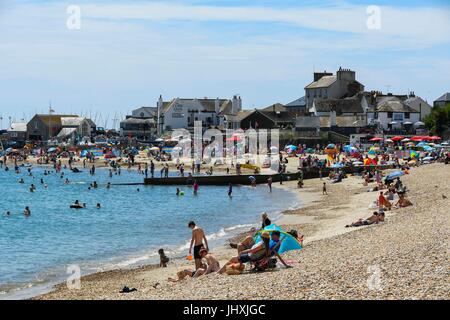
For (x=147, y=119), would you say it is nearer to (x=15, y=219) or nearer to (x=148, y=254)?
(x=15, y=219)

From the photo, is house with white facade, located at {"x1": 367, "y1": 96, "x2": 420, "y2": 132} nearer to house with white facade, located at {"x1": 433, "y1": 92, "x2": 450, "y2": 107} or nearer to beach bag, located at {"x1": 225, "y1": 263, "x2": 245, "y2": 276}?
house with white facade, located at {"x1": 433, "y1": 92, "x2": 450, "y2": 107}

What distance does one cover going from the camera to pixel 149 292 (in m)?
16.9

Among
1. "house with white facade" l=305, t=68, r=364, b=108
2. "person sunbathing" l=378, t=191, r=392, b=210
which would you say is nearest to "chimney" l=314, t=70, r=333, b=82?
"house with white facade" l=305, t=68, r=364, b=108

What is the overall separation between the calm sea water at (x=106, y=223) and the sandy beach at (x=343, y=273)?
115 inches

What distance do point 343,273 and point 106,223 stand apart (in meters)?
23.7

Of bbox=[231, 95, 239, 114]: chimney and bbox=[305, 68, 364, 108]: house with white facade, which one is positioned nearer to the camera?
bbox=[305, 68, 364, 108]: house with white facade

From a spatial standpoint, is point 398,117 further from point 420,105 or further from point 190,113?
point 190,113

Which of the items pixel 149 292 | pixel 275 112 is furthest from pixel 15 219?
pixel 275 112

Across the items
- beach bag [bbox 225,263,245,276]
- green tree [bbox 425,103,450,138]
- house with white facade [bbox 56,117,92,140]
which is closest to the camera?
beach bag [bbox 225,263,245,276]

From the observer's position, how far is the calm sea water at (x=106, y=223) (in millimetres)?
25266

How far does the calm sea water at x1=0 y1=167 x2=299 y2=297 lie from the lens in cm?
2527

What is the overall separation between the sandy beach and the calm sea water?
291cm

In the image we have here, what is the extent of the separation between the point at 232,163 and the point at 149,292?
169 feet

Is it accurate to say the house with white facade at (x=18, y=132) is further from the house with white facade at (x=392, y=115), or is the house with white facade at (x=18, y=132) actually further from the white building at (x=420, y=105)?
the white building at (x=420, y=105)
